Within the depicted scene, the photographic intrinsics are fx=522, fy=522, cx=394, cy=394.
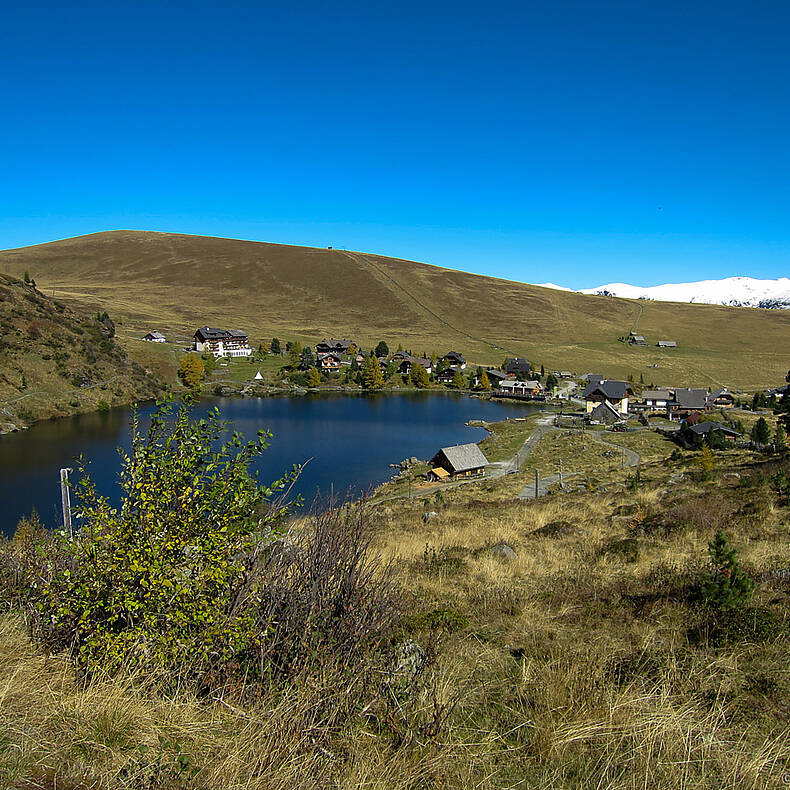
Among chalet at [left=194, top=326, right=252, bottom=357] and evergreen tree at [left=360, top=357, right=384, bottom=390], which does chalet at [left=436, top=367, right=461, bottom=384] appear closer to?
evergreen tree at [left=360, top=357, right=384, bottom=390]

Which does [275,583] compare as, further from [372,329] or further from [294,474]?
[372,329]

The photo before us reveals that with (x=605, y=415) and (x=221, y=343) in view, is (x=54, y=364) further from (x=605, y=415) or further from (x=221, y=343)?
(x=605, y=415)

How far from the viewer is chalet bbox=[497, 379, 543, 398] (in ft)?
255

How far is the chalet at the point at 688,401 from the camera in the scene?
6169 cm

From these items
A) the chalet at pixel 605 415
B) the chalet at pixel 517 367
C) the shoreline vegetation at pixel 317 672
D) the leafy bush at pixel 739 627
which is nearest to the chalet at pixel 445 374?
the chalet at pixel 517 367

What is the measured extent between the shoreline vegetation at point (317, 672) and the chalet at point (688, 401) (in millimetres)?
63403

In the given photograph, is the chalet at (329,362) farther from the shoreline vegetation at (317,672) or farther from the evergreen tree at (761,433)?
the shoreline vegetation at (317,672)

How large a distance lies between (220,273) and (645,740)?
15966 cm

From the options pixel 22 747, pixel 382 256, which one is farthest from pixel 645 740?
pixel 382 256

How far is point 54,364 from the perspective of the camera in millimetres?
62250

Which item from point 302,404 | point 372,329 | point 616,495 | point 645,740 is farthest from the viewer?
point 372,329

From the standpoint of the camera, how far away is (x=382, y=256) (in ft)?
586

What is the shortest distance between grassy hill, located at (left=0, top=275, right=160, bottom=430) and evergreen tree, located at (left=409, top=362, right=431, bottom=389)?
38647mm

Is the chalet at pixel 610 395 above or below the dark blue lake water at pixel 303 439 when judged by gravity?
above
